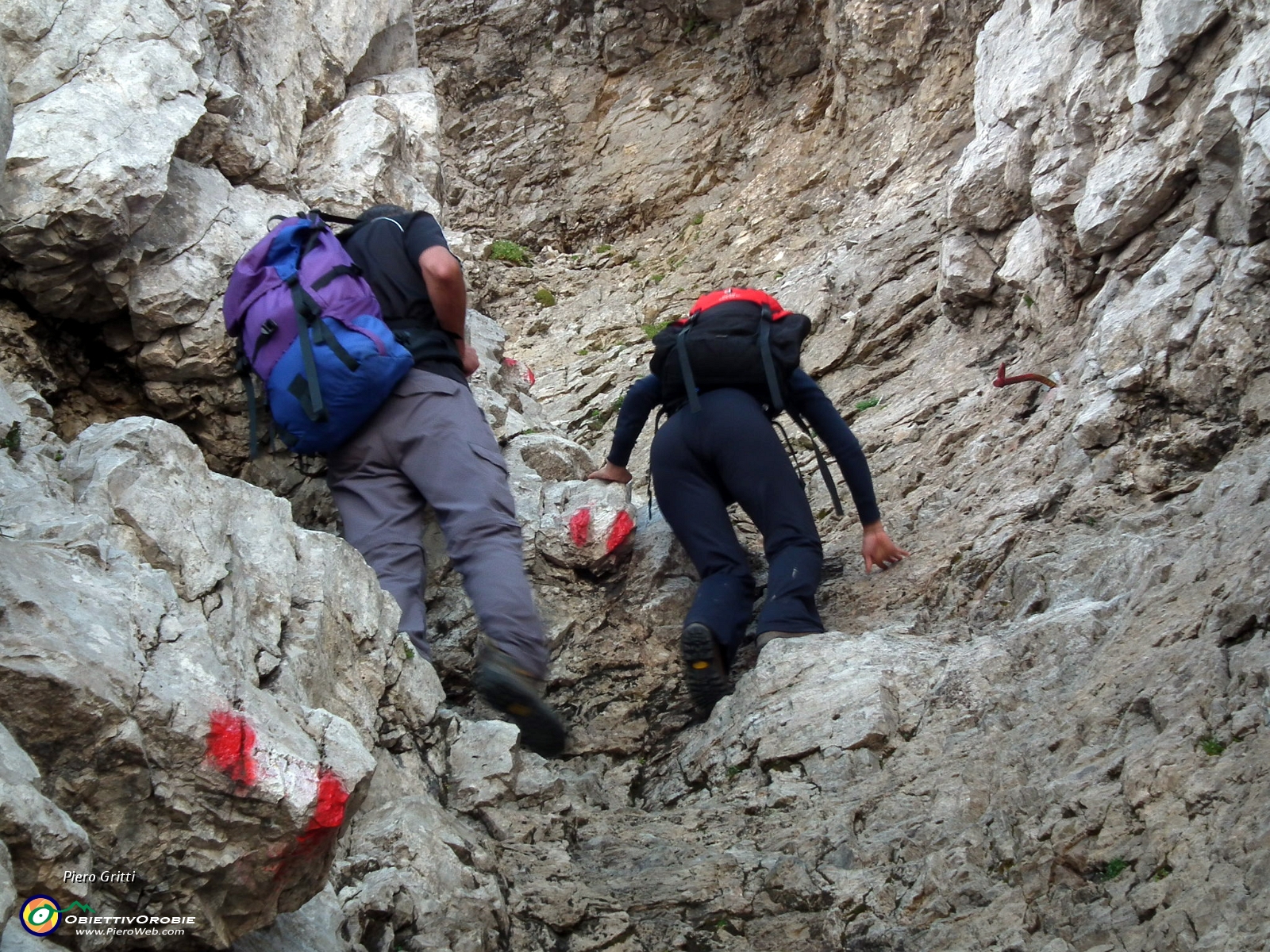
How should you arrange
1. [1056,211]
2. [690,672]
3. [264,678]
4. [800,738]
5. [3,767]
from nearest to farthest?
[3,767]
[264,678]
[800,738]
[690,672]
[1056,211]

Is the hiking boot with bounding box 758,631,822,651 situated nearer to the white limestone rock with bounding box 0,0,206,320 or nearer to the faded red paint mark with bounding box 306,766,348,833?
the faded red paint mark with bounding box 306,766,348,833

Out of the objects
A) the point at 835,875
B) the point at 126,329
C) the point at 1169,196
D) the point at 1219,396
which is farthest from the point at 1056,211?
the point at 126,329

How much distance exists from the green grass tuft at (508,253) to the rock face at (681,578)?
325 cm

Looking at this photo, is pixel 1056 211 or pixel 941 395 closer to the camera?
pixel 1056 211

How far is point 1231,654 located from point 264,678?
274 centimetres

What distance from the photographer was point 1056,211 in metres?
6.42

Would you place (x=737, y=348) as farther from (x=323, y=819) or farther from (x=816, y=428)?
(x=323, y=819)

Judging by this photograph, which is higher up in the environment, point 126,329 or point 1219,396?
point 126,329

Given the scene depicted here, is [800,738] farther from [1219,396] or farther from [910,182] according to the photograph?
[910,182]

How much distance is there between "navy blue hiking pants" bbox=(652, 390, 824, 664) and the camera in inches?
205

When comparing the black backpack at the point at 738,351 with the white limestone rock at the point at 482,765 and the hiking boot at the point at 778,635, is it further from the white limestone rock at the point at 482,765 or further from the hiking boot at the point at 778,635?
the white limestone rock at the point at 482,765

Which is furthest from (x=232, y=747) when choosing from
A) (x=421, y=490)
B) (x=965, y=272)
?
(x=965, y=272)

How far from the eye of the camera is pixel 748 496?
5.54 metres

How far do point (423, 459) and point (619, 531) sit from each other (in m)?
1.22
